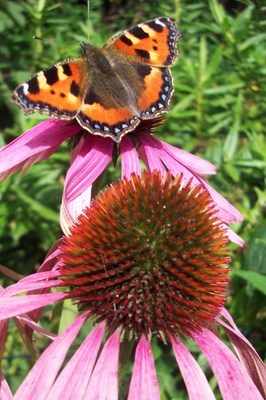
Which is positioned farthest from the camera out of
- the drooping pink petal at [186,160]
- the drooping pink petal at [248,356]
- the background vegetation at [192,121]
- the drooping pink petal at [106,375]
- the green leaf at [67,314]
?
the background vegetation at [192,121]

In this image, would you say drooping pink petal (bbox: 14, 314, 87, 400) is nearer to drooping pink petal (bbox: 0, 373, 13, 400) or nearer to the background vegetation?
drooping pink petal (bbox: 0, 373, 13, 400)

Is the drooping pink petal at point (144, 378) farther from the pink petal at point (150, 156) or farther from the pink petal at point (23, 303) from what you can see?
the pink petal at point (150, 156)

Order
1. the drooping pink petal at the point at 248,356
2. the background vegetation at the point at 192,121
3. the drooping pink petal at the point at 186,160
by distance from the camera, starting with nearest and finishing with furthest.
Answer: the drooping pink petal at the point at 248,356
the drooping pink petal at the point at 186,160
the background vegetation at the point at 192,121

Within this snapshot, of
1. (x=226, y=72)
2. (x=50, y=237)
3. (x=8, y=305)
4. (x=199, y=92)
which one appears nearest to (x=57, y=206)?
(x=50, y=237)

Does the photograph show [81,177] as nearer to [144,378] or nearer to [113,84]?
[113,84]

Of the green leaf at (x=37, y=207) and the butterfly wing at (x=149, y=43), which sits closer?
the butterfly wing at (x=149, y=43)

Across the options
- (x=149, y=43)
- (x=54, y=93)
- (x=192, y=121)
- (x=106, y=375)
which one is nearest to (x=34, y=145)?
(x=54, y=93)

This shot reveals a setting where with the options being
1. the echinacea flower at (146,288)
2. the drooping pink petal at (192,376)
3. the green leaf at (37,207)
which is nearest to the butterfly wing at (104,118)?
the echinacea flower at (146,288)
